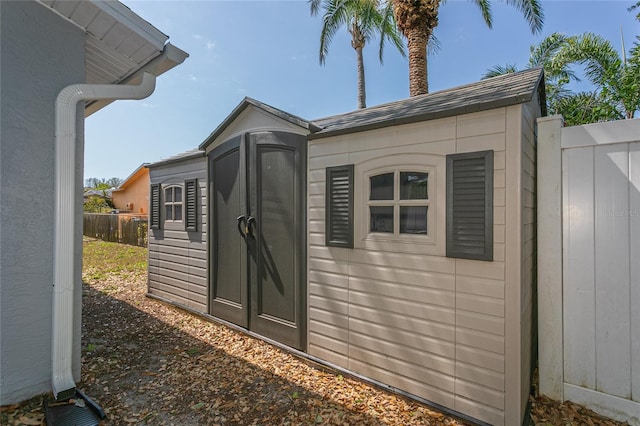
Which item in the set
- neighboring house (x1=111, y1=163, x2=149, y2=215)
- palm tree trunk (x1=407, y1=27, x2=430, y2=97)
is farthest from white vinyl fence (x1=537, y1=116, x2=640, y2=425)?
neighboring house (x1=111, y1=163, x2=149, y2=215)

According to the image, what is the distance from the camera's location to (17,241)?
220 cm

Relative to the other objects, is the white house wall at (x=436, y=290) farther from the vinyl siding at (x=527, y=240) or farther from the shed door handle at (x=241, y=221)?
the shed door handle at (x=241, y=221)

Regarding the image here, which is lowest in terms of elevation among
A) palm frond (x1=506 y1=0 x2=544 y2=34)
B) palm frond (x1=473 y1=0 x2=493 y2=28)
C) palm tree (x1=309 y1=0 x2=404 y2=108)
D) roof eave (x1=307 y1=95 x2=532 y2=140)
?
roof eave (x1=307 y1=95 x2=532 y2=140)

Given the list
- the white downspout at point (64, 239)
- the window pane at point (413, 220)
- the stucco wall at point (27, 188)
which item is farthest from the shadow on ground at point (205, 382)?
the window pane at point (413, 220)

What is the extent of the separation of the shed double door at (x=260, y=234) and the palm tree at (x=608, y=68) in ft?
22.6

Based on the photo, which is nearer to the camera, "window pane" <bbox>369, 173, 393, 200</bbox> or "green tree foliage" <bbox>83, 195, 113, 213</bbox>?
"window pane" <bbox>369, 173, 393, 200</bbox>

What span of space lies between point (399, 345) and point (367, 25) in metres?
12.9

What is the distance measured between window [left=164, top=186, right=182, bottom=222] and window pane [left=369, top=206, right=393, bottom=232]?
144 inches

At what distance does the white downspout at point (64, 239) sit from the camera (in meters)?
2.31

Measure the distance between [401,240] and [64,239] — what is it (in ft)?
9.01

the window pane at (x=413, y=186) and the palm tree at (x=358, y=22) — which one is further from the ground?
the palm tree at (x=358, y=22)

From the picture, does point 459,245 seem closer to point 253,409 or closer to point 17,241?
point 253,409

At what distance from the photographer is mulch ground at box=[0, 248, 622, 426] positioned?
7.70 feet

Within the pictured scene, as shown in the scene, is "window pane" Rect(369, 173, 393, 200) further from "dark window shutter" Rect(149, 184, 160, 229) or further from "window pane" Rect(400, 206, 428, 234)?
"dark window shutter" Rect(149, 184, 160, 229)
